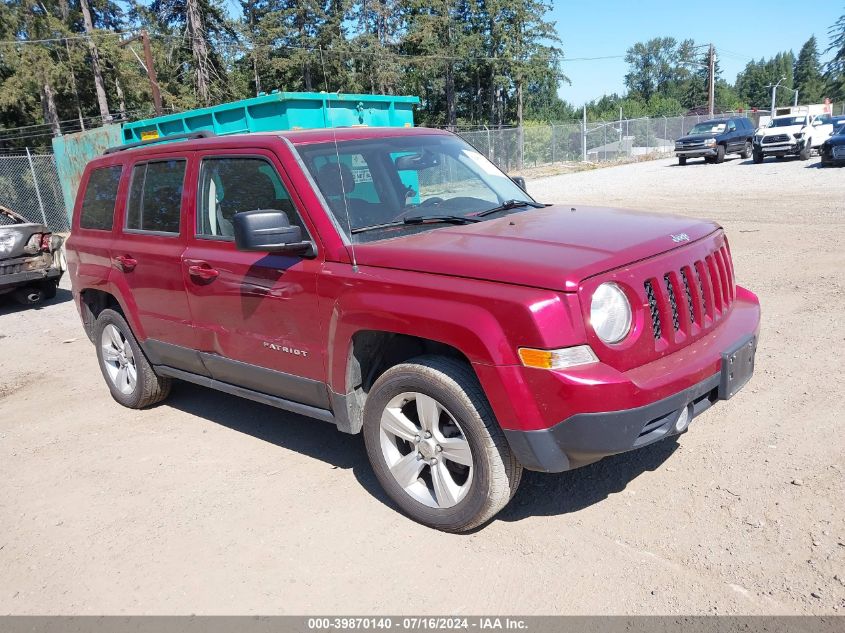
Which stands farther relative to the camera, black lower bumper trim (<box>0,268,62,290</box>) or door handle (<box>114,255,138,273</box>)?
black lower bumper trim (<box>0,268,62,290</box>)

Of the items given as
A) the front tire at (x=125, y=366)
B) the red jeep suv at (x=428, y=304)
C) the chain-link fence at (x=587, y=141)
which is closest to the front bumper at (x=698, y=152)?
the chain-link fence at (x=587, y=141)

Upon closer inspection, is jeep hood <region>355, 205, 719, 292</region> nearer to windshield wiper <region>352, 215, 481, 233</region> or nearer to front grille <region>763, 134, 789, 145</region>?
windshield wiper <region>352, 215, 481, 233</region>

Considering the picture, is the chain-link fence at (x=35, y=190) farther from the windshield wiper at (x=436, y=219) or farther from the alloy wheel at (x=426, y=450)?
the alloy wheel at (x=426, y=450)

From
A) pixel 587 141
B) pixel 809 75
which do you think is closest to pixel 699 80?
pixel 809 75

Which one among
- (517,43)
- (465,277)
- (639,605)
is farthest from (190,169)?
(517,43)

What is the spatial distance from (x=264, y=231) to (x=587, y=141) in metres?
39.8

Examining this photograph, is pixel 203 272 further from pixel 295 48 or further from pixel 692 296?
pixel 295 48

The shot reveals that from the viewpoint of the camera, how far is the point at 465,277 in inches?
123

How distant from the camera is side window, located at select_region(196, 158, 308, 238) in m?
3.98

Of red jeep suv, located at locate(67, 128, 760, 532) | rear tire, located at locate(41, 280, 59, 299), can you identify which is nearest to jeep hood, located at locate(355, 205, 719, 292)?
red jeep suv, located at locate(67, 128, 760, 532)

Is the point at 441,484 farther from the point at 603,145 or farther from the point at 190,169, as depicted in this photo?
the point at 603,145

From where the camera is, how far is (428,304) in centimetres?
320

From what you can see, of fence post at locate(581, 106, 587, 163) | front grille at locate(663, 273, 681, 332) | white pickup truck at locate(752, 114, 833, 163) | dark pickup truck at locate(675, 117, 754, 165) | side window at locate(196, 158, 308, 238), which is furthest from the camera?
fence post at locate(581, 106, 587, 163)

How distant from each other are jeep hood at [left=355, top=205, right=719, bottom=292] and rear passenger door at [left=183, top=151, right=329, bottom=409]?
528 millimetres
